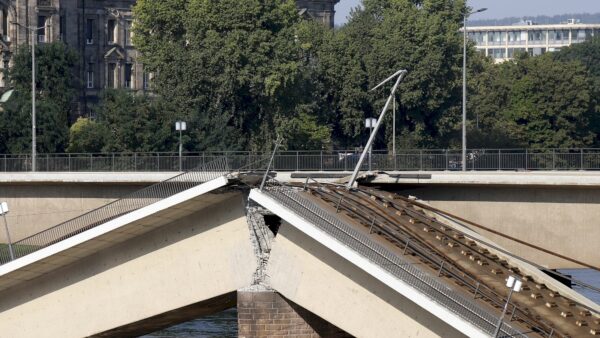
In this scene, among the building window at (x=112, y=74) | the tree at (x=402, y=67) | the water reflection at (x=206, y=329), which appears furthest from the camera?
the building window at (x=112, y=74)

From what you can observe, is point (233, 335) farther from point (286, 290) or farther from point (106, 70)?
point (106, 70)

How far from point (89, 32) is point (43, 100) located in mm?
36719

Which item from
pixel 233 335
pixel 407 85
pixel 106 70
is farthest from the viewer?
pixel 106 70

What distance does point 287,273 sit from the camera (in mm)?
47562

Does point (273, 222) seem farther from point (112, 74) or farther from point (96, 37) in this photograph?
point (112, 74)

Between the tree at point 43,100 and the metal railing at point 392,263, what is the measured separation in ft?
200

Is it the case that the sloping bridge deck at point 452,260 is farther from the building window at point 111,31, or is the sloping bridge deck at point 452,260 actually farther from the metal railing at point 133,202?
the building window at point 111,31

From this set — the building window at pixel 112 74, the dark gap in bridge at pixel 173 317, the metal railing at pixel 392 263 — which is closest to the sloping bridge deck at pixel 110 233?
the metal railing at pixel 392 263

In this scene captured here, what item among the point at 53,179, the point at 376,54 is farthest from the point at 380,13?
the point at 53,179

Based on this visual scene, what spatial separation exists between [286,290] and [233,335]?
21420 mm

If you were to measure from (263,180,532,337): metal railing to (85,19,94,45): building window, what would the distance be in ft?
356

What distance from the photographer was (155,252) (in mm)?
50156

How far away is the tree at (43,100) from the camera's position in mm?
109625

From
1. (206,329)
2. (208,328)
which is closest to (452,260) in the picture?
(206,329)
